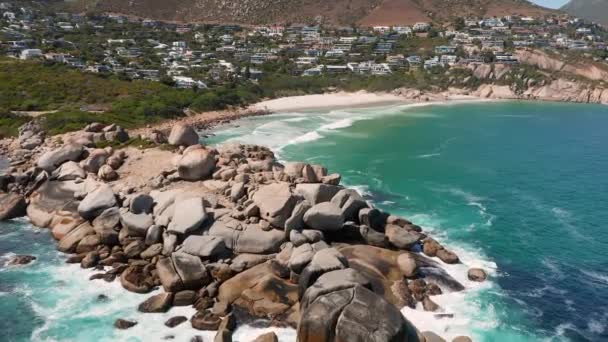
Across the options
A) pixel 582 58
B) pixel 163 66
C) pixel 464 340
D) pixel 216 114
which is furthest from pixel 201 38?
pixel 464 340

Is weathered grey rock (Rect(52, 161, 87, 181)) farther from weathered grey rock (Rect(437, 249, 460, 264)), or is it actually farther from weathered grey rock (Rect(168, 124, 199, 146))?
weathered grey rock (Rect(437, 249, 460, 264))

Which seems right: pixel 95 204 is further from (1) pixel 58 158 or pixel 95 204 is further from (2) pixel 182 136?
(2) pixel 182 136

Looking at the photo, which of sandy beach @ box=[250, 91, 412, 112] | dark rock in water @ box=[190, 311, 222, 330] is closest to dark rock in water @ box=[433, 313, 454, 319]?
dark rock in water @ box=[190, 311, 222, 330]

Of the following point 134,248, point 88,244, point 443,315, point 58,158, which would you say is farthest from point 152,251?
point 58,158

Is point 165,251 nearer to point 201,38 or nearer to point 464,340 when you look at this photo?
point 464,340

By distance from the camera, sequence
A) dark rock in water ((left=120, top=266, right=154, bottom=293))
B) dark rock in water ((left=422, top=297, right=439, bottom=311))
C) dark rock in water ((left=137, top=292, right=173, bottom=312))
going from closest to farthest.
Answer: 1. dark rock in water ((left=137, top=292, right=173, bottom=312))
2. dark rock in water ((left=422, top=297, right=439, bottom=311))
3. dark rock in water ((left=120, top=266, right=154, bottom=293))

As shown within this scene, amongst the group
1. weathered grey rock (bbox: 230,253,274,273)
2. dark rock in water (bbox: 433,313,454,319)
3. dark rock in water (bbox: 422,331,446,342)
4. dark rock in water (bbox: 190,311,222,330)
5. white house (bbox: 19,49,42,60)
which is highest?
white house (bbox: 19,49,42,60)
